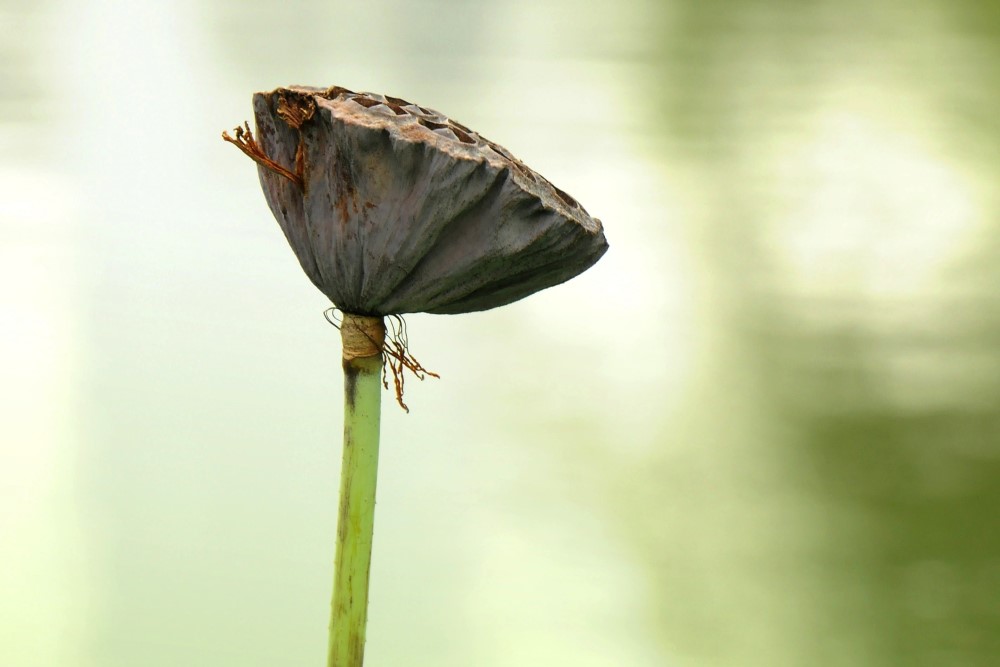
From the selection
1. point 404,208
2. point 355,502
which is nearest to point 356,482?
point 355,502

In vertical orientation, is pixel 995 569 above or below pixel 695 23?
below

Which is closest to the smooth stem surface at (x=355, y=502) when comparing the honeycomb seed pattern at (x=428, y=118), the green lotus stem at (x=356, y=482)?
the green lotus stem at (x=356, y=482)

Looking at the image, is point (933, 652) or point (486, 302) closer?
point (486, 302)

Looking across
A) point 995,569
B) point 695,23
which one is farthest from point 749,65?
point 995,569

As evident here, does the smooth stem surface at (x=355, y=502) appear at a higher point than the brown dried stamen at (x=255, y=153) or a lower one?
lower

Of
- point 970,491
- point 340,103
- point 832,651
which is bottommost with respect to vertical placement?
point 832,651

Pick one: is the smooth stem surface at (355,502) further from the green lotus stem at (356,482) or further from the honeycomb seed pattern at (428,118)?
the honeycomb seed pattern at (428,118)

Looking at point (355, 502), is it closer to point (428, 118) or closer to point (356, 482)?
point (356, 482)

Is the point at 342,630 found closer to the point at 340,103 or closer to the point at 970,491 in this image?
the point at 340,103

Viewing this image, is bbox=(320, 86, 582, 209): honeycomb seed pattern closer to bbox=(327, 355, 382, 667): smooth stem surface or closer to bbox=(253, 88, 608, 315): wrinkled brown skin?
bbox=(253, 88, 608, 315): wrinkled brown skin
